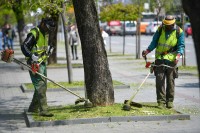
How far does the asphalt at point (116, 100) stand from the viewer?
895 cm

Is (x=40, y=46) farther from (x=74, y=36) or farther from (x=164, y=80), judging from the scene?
(x=74, y=36)

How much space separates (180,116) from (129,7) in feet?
67.0

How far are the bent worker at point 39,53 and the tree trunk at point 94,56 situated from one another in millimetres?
647

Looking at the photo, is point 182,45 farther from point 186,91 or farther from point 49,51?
point 186,91

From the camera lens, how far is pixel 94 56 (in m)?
10.1

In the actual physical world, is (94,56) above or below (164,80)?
above

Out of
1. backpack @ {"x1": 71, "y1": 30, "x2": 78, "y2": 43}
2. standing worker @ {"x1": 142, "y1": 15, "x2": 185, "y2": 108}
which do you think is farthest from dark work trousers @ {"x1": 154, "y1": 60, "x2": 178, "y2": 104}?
backpack @ {"x1": 71, "y1": 30, "x2": 78, "y2": 43}

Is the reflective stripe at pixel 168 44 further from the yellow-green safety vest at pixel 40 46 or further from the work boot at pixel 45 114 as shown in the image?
the work boot at pixel 45 114

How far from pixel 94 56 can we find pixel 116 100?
2437mm

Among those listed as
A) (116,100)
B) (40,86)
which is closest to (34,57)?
(40,86)

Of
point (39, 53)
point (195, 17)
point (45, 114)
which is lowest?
point (45, 114)

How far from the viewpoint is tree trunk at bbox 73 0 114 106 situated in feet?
33.0

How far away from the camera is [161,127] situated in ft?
29.5

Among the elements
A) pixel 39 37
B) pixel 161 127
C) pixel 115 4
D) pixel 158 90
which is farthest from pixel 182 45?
pixel 115 4
